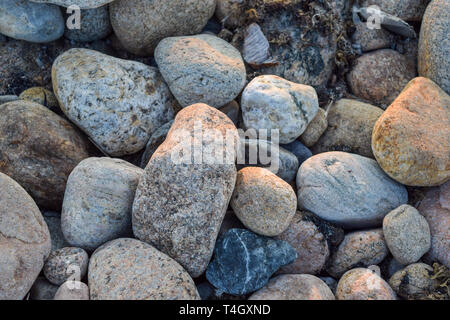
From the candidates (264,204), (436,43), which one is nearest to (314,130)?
(264,204)

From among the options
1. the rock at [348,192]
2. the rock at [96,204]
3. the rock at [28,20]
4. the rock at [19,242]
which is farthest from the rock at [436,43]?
the rock at [19,242]

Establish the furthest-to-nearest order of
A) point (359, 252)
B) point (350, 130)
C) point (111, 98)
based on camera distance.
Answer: point (350, 130) → point (111, 98) → point (359, 252)

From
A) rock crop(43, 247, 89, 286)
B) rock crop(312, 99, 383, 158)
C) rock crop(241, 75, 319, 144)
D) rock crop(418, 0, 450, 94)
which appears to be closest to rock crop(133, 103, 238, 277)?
rock crop(43, 247, 89, 286)

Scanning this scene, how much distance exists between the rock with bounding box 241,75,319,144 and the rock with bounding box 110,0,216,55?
3.05 feet

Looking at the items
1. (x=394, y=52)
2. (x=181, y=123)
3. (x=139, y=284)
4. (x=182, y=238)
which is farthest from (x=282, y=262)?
(x=394, y=52)

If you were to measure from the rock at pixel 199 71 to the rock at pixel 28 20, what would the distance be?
1.03 meters

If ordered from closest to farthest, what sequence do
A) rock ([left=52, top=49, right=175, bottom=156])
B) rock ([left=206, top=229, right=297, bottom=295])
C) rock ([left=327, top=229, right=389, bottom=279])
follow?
1. rock ([left=206, top=229, right=297, bottom=295])
2. rock ([left=327, top=229, right=389, bottom=279])
3. rock ([left=52, top=49, right=175, bottom=156])

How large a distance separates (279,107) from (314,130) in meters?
0.51

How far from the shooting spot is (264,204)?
11.2ft

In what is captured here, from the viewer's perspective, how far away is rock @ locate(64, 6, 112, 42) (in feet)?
14.0

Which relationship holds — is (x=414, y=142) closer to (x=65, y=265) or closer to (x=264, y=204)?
(x=264, y=204)

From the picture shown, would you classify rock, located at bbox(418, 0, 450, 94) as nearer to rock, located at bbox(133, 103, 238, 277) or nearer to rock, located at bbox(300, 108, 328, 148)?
rock, located at bbox(300, 108, 328, 148)

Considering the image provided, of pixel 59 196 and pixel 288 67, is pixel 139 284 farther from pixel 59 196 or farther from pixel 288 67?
pixel 288 67

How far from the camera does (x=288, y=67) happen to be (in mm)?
4418
